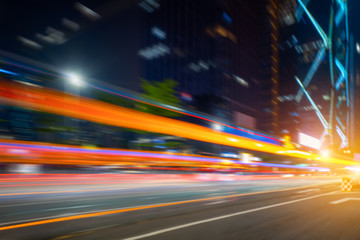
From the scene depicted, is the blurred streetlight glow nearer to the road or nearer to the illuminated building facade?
the road

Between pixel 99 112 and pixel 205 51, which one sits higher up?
pixel 205 51

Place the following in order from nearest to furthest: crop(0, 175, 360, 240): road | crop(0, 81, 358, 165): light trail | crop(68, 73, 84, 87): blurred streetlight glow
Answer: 1. crop(0, 175, 360, 240): road
2. crop(0, 81, 358, 165): light trail
3. crop(68, 73, 84, 87): blurred streetlight glow

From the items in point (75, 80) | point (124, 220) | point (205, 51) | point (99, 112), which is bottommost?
point (124, 220)

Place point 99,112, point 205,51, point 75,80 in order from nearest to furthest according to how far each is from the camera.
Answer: point 75,80 → point 99,112 → point 205,51

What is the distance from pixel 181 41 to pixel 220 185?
43007 mm

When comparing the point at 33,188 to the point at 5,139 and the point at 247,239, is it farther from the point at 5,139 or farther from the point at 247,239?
the point at 247,239

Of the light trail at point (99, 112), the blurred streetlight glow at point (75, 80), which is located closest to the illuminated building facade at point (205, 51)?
the light trail at point (99, 112)

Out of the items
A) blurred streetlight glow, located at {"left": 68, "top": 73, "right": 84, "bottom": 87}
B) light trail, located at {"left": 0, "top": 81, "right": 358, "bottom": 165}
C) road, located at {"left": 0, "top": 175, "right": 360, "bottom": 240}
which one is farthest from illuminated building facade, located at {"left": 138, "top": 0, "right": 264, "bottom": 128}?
road, located at {"left": 0, "top": 175, "right": 360, "bottom": 240}

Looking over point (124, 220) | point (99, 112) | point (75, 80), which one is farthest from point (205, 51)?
point (124, 220)

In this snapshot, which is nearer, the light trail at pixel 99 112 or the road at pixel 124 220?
the road at pixel 124 220

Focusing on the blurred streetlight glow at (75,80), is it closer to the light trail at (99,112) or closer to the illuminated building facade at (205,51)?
the light trail at (99,112)

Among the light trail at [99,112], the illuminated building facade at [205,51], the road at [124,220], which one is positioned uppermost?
the illuminated building facade at [205,51]

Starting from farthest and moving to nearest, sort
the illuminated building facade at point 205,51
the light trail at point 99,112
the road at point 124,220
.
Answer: the illuminated building facade at point 205,51 → the light trail at point 99,112 → the road at point 124,220

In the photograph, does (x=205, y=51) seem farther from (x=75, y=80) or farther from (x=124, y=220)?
(x=124, y=220)
